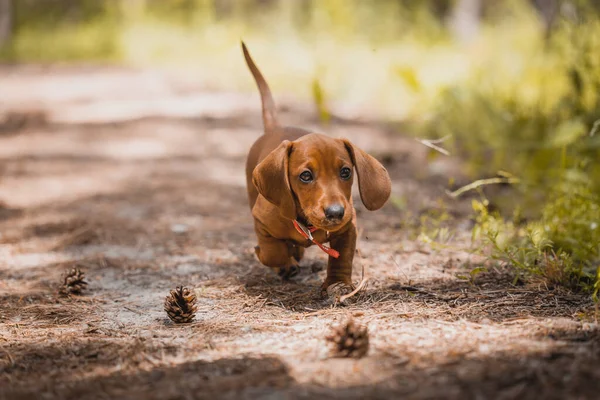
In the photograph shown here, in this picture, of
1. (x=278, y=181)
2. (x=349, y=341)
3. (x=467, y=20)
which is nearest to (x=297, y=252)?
(x=278, y=181)

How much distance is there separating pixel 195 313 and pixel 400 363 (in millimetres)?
1043

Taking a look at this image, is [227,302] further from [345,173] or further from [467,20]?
[467,20]

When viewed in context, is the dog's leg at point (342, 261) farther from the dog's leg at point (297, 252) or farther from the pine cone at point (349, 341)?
the pine cone at point (349, 341)

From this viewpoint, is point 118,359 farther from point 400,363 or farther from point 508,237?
point 508,237

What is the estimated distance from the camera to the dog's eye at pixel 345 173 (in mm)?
2688

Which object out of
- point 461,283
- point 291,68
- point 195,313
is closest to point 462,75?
point 291,68

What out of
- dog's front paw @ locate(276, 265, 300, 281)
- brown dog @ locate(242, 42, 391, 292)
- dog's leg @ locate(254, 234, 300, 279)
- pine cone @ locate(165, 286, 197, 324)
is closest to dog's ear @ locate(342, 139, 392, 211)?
brown dog @ locate(242, 42, 391, 292)

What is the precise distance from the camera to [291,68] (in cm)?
1025

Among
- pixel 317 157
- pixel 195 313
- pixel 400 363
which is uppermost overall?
pixel 317 157

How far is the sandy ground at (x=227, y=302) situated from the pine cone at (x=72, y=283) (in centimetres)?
6

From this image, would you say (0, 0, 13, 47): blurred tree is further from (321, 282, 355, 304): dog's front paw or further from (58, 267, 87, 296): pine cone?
(321, 282, 355, 304): dog's front paw

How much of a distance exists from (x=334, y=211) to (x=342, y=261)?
0.48m

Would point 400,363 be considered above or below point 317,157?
below

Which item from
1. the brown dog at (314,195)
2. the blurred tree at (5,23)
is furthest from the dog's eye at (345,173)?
the blurred tree at (5,23)
